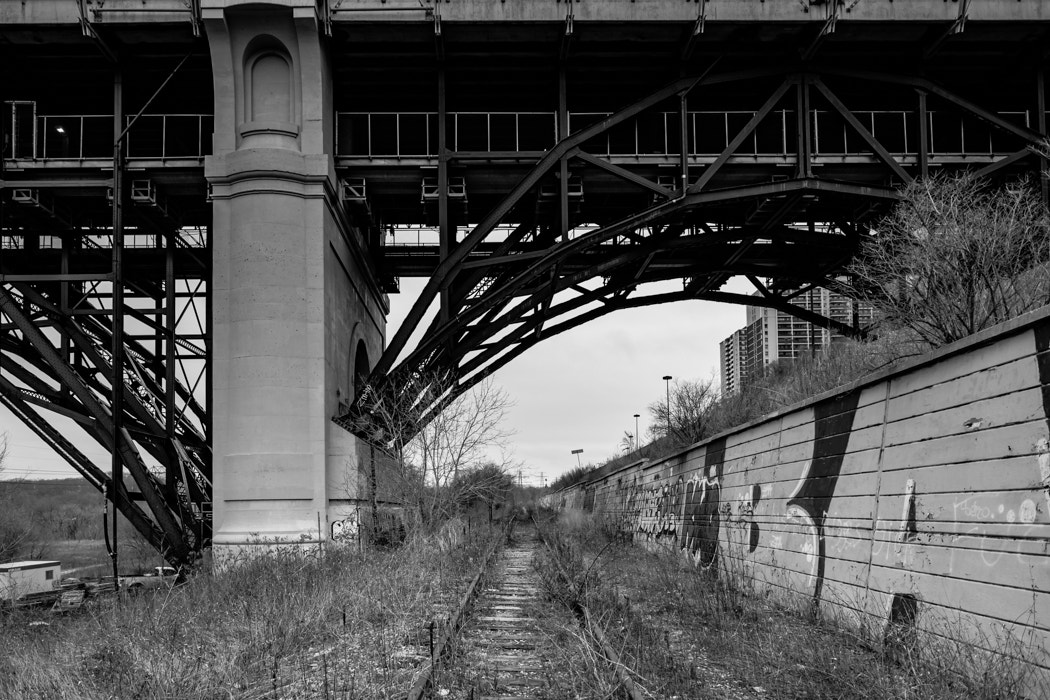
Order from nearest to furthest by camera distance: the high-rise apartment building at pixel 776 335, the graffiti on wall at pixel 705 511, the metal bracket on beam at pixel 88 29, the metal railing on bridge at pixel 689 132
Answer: the graffiti on wall at pixel 705 511, the metal bracket on beam at pixel 88 29, the metal railing on bridge at pixel 689 132, the high-rise apartment building at pixel 776 335

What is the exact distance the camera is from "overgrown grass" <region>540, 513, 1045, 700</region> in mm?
7062

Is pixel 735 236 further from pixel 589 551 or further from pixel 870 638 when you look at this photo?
pixel 870 638

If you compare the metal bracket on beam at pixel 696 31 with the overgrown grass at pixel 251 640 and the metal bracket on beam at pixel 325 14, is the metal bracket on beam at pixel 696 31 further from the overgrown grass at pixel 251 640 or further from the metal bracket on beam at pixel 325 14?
the overgrown grass at pixel 251 640

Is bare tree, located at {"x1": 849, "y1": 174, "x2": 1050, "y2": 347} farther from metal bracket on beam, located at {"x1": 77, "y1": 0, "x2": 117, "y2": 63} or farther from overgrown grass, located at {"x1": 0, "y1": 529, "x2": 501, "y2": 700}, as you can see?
metal bracket on beam, located at {"x1": 77, "y1": 0, "x2": 117, "y2": 63}

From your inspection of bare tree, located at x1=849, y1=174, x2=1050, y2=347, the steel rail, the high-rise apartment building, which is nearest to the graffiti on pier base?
the steel rail

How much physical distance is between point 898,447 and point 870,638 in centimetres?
195

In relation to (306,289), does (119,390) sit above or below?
below

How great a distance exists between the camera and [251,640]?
967 centimetres

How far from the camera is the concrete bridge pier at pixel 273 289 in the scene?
19938mm

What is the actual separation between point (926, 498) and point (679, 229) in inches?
644

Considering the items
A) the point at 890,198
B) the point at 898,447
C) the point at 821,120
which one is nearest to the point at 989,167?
the point at 890,198

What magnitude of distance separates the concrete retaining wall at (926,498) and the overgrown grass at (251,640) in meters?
4.83

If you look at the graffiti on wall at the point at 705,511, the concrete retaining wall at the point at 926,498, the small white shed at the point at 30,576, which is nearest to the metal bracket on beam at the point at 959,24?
the graffiti on wall at the point at 705,511

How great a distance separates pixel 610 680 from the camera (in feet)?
25.6
